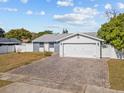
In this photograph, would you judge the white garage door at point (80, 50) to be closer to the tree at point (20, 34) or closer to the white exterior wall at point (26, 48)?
the white exterior wall at point (26, 48)

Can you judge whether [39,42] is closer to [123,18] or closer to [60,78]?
[123,18]

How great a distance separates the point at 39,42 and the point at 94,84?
965 inches

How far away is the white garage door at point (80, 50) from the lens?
79.2 feet

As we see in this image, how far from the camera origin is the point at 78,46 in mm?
25141

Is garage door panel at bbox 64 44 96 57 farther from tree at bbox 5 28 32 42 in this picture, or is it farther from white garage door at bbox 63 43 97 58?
tree at bbox 5 28 32 42

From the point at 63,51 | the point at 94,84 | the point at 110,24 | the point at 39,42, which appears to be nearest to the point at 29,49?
the point at 39,42

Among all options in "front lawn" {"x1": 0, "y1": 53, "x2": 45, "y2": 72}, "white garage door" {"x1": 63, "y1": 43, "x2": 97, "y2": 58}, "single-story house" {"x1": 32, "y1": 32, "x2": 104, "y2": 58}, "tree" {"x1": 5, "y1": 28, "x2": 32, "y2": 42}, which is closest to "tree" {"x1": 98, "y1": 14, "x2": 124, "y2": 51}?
"single-story house" {"x1": 32, "y1": 32, "x2": 104, "y2": 58}

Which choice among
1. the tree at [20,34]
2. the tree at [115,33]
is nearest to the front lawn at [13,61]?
the tree at [115,33]

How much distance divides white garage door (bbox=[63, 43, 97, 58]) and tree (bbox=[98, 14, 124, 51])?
8.91 feet

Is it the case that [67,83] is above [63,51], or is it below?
below

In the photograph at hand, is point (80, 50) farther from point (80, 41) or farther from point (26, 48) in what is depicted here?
point (26, 48)

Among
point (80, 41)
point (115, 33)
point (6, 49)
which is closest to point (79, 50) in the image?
point (80, 41)

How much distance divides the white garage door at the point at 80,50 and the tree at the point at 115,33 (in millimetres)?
2717

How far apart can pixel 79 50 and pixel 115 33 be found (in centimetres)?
649
